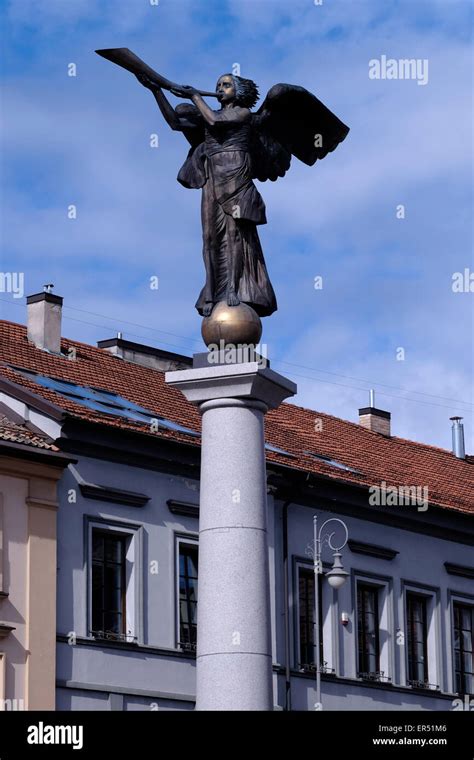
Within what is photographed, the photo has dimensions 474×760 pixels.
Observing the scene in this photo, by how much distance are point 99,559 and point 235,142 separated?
52.2 feet

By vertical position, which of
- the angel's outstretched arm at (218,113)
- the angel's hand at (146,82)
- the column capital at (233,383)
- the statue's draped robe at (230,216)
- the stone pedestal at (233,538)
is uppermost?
the angel's hand at (146,82)

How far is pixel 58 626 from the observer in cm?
2838

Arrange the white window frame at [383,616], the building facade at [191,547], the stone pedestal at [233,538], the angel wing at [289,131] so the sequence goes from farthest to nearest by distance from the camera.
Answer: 1. the white window frame at [383,616]
2. the building facade at [191,547]
3. the angel wing at [289,131]
4. the stone pedestal at [233,538]

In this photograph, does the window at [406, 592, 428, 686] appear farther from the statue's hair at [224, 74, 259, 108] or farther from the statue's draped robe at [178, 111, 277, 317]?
the statue's hair at [224, 74, 259, 108]

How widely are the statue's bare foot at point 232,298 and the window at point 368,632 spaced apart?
2120 centimetres

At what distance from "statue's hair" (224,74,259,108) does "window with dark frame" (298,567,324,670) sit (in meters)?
19.6

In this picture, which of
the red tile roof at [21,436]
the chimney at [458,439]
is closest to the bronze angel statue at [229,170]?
the red tile roof at [21,436]

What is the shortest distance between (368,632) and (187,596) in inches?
215

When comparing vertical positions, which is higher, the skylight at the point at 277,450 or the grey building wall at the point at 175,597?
the skylight at the point at 277,450

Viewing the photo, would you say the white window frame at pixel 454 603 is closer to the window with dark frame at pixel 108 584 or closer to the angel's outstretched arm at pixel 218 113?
the window with dark frame at pixel 108 584

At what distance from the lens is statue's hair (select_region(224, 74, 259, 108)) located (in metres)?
14.7

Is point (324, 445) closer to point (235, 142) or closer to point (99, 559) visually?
point (99, 559)

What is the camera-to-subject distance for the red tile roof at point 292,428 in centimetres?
3250
